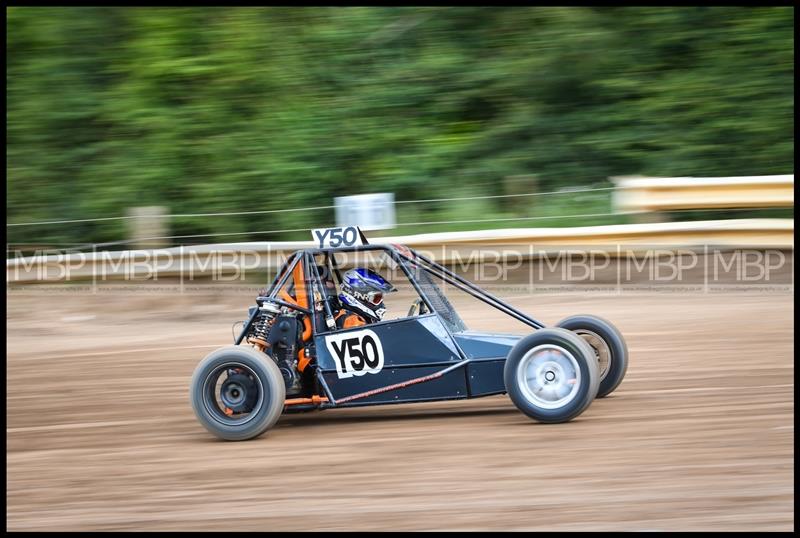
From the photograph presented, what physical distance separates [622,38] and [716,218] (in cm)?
284

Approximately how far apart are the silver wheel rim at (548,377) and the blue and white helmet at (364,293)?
1039 mm

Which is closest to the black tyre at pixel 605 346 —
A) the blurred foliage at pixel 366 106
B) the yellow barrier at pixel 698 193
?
the yellow barrier at pixel 698 193

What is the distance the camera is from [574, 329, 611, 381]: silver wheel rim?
20.8ft

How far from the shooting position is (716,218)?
1050 centimetres

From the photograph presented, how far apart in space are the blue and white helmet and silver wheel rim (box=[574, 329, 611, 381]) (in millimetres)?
1357

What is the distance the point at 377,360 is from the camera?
6.00m

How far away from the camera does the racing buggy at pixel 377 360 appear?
5691mm

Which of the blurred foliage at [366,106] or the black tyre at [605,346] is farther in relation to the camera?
the blurred foliage at [366,106]

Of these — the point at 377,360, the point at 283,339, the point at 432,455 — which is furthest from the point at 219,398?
the point at 432,455

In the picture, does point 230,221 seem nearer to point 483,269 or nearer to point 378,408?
point 483,269
